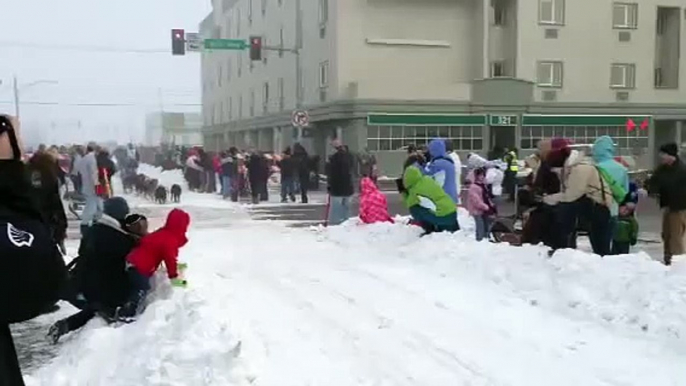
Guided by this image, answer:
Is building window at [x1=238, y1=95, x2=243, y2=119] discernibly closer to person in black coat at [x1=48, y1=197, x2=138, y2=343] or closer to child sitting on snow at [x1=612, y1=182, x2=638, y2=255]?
child sitting on snow at [x1=612, y1=182, x2=638, y2=255]

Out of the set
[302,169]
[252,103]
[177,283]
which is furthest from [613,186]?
[252,103]

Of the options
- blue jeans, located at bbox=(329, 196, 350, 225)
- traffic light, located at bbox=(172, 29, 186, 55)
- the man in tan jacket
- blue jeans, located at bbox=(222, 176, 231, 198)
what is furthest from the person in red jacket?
traffic light, located at bbox=(172, 29, 186, 55)

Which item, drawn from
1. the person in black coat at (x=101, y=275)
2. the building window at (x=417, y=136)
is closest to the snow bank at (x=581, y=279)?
the person in black coat at (x=101, y=275)

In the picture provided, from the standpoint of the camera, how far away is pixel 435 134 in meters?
37.8

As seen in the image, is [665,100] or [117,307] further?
[665,100]

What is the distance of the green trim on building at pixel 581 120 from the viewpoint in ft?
129

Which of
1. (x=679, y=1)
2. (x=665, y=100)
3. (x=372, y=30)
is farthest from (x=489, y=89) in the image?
(x=679, y=1)

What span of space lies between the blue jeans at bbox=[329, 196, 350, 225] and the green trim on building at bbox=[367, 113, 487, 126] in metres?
19.8

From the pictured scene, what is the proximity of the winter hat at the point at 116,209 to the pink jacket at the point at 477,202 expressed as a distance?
21.0 ft

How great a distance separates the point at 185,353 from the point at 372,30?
34328 millimetres

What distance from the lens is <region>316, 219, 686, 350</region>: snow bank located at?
7.05 meters

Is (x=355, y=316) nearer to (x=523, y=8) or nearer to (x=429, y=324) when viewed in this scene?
(x=429, y=324)

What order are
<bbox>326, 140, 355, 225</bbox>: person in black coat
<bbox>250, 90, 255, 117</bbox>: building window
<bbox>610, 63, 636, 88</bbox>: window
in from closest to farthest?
1. <bbox>326, 140, 355, 225</bbox>: person in black coat
2. <bbox>610, 63, 636, 88</bbox>: window
3. <bbox>250, 90, 255, 117</bbox>: building window

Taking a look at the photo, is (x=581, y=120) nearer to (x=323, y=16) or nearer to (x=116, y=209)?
(x=323, y=16)
